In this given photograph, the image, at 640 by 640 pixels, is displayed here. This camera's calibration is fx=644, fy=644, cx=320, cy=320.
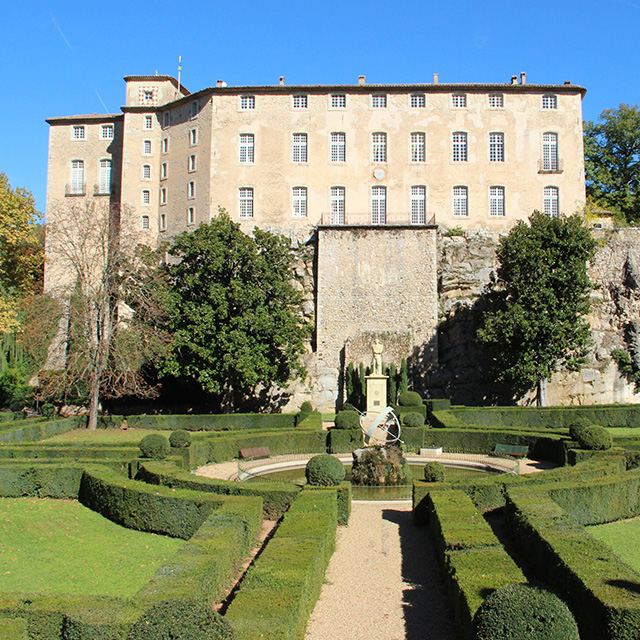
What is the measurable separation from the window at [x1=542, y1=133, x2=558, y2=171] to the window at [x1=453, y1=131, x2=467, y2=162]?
4.86 m

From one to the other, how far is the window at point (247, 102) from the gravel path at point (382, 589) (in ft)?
112

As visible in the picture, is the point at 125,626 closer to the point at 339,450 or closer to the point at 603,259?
the point at 339,450

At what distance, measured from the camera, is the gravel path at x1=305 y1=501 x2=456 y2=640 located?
298 inches

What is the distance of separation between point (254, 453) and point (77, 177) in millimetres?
33405

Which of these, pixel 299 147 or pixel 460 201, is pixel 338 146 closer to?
pixel 299 147

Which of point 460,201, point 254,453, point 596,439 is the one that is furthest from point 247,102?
point 596,439

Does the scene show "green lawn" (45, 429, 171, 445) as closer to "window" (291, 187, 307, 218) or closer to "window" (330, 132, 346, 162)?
"window" (291, 187, 307, 218)

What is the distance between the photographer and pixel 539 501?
36.2ft

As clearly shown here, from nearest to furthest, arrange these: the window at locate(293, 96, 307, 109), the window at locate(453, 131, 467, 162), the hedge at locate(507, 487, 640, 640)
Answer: the hedge at locate(507, 487, 640, 640) → the window at locate(453, 131, 467, 162) → the window at locate(293, 96, 307, 109)

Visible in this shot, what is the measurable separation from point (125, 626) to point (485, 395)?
30980 mm

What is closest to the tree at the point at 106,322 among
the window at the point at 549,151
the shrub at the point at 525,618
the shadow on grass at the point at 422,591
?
the shadow on grass at the point at 422,591

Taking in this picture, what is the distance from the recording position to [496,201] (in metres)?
40.1

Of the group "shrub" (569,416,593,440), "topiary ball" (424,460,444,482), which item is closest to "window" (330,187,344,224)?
"shrub" (569,416,593,440)

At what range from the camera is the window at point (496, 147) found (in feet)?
133
